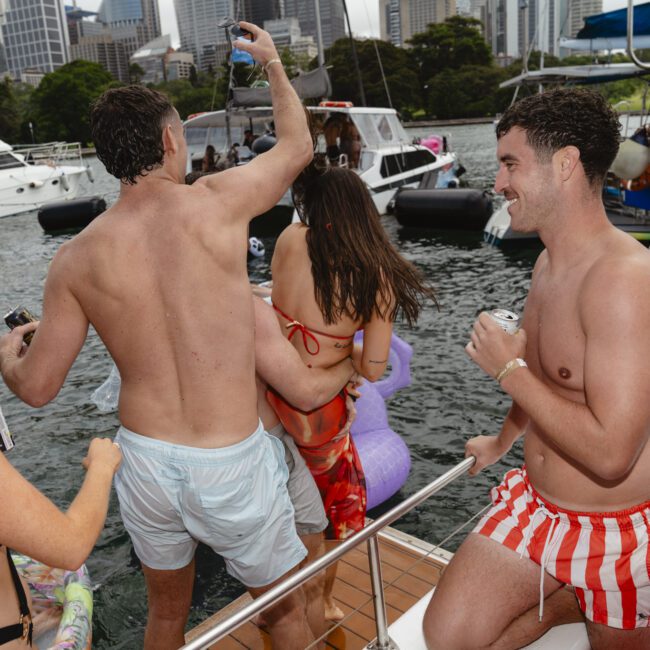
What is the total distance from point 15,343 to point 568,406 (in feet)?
6.09

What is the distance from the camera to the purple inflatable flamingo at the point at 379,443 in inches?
190

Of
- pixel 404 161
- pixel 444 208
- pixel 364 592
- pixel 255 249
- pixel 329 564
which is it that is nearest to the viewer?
pixel 329 564

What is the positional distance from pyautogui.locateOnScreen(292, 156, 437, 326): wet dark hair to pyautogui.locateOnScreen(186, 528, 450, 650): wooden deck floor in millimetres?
1248

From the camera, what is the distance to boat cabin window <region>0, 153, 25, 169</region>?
2419 centimetres

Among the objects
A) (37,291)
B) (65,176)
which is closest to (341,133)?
(37,291)

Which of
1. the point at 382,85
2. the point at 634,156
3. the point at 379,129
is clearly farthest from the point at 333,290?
the point at 382,85

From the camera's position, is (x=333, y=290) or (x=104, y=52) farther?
(x=104, y=52)

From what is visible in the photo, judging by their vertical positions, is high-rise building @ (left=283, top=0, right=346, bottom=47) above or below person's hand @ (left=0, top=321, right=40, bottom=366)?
above

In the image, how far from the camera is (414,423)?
7090 millimetres

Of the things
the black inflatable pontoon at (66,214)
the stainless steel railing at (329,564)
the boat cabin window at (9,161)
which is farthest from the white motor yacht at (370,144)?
the stainless steel railing at (329,564)

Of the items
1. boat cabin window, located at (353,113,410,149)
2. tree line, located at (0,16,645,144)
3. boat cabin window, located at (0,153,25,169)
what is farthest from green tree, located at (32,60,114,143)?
boat cabin window, located at (353,113,410,149)

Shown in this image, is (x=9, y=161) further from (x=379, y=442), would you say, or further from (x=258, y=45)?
(x=258, y=45)

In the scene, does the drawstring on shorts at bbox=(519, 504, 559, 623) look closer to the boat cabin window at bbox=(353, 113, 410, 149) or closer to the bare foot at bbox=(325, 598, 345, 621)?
the bare foot at bbox=(325, 598, 345, 621)

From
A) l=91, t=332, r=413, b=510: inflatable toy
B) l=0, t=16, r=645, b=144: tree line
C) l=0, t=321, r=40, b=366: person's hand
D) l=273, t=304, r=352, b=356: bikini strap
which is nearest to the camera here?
l=0, t=321, r=40, b=366: person's hand
